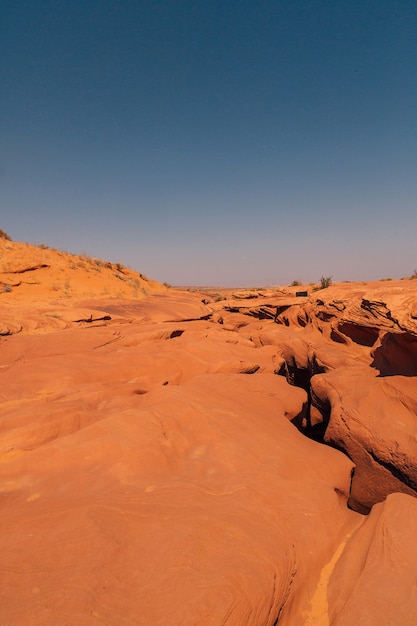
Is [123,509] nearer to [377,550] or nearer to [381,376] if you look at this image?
[377,550]

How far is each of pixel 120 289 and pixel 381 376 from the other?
16.8 metres

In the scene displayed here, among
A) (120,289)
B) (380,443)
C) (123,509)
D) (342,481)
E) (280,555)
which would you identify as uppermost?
(120,289)

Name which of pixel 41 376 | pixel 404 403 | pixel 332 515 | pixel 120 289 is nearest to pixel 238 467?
pixel 332 515

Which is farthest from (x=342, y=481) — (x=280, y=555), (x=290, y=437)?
(x=280, y=555)

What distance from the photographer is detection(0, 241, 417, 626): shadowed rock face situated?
184 centimetres

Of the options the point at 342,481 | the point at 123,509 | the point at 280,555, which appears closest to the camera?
the point at 280,555

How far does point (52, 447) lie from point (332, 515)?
2.92 m

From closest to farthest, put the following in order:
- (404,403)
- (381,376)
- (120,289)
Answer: (404,403) < (381,376) < (120,289)

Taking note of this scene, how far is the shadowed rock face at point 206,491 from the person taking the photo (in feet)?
6.04

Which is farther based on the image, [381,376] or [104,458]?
[381,376]

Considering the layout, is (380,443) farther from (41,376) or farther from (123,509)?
(41,376)

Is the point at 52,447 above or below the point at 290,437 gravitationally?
above

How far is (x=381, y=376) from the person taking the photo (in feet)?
17.4

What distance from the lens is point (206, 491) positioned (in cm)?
284
